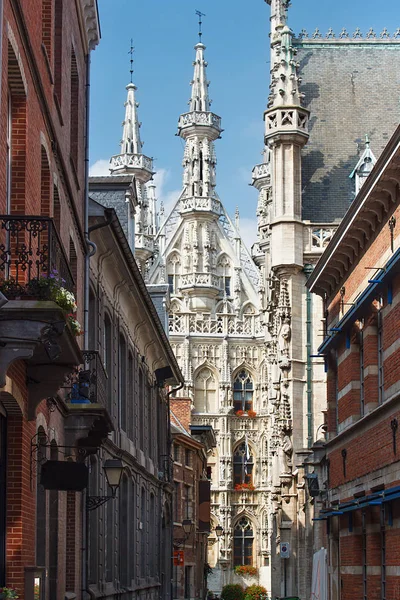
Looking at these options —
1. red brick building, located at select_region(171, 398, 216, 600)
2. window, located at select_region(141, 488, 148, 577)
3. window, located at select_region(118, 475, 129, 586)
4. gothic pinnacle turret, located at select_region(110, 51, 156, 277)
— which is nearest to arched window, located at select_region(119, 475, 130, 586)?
window, located at select_region(118, 475, 129, 586)

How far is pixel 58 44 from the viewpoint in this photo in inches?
714

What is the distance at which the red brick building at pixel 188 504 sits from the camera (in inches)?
2191

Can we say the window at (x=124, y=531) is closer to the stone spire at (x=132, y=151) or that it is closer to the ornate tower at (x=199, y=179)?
the stone spire at (x=132, y=151)

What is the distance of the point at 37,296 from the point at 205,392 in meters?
78.5

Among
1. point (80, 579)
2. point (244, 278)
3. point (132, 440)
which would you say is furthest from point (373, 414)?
point (244, 278)

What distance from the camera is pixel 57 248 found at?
13.6 meters

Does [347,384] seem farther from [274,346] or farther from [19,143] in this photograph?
[274,346]

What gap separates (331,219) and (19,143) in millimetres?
31949

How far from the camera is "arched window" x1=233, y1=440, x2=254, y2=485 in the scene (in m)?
89.1

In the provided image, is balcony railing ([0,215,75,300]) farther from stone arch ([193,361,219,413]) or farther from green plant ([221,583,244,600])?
stone arch ([193,361,219,413])

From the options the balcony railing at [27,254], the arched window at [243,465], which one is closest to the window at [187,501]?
the arched window at [243,465]

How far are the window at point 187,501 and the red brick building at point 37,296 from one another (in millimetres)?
38969

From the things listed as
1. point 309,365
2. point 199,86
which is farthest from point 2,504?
point 199,86

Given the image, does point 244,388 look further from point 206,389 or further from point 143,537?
point 143,537
